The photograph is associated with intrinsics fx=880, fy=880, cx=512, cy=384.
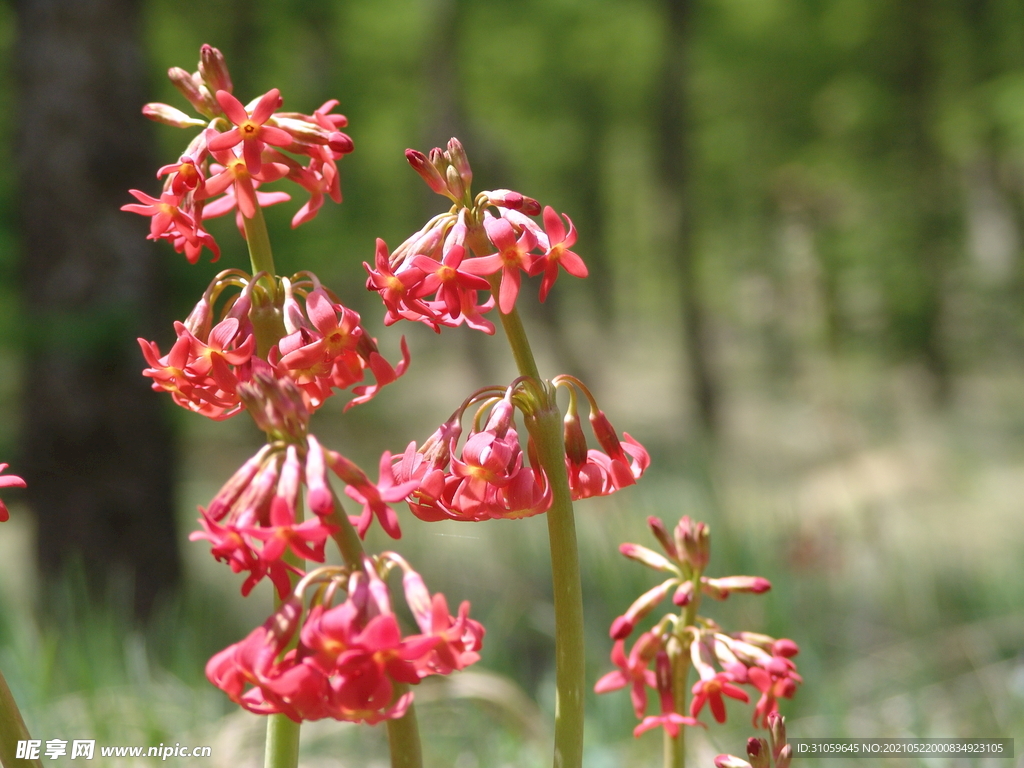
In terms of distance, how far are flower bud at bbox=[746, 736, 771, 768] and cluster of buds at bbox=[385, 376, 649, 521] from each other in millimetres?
227

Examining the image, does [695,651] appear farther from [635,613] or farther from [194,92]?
[194,92]

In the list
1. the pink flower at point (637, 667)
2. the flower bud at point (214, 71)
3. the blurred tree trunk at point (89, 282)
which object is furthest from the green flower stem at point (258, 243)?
the blurred tree trunk at point (89, 282)

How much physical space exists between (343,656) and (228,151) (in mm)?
422

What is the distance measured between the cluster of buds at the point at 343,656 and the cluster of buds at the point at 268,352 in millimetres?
175

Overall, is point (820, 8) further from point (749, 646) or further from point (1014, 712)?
point (749, 646)

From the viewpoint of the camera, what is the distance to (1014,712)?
172 centimetres

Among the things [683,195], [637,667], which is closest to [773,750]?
[637,667]

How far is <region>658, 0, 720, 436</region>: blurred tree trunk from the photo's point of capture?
8930 mm

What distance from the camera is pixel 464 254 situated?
700 mm

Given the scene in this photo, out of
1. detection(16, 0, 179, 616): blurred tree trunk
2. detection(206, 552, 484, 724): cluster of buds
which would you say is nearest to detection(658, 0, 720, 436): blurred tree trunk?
detection(16, 0, 179, 616): blurred tree trunk

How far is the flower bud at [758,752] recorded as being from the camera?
70 centimetres

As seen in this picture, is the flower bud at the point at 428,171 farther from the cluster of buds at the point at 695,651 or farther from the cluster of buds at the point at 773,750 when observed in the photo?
the cluster of buds at the point at 773,750

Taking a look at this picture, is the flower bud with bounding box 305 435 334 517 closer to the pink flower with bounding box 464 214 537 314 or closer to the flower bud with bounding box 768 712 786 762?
the pink flower with bounding box 464 214 537 314

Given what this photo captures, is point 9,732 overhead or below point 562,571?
below
